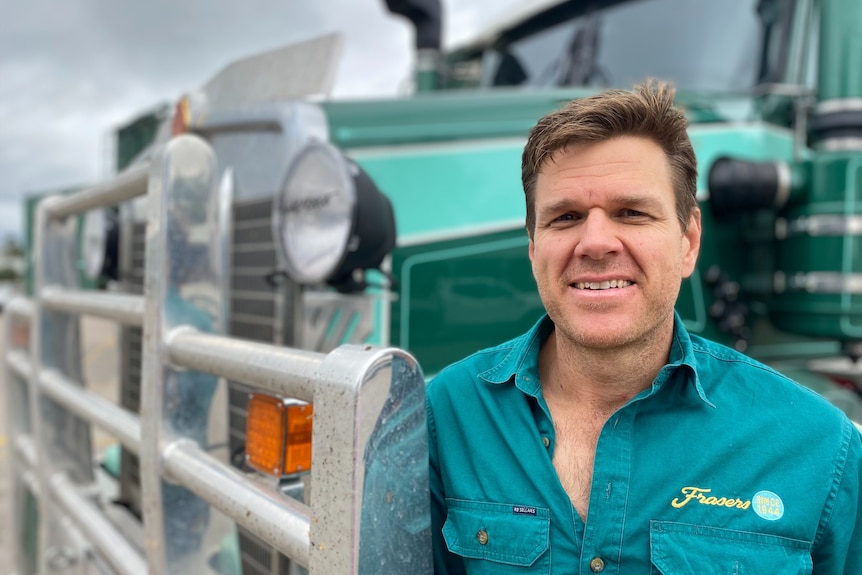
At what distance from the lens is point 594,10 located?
364 cm

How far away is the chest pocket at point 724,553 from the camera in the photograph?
1099mm

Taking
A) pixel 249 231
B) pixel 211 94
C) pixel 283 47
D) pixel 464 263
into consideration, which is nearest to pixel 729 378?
pixel 464 263

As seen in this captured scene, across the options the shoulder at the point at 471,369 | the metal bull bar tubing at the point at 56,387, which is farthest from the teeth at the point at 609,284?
the metal bull bar tubing at the point at 56,387

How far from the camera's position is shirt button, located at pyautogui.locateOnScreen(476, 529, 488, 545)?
3.99 feet

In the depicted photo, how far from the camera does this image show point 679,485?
115 cm

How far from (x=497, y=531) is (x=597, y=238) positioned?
0.49 m

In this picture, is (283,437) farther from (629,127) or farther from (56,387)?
(56,387)

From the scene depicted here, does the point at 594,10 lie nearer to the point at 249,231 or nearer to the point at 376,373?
the point at 249,231

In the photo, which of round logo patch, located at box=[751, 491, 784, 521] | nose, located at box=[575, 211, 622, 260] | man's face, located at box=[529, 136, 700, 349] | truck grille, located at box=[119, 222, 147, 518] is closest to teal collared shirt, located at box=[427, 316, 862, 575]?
round logo patch, located at box=[751, 491, 784, 521]

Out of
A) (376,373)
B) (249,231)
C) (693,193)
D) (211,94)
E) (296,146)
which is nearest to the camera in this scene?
(376,373)

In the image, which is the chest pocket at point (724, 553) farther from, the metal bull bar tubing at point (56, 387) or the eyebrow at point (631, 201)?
the metal bull bar tubing at point (56, 387)

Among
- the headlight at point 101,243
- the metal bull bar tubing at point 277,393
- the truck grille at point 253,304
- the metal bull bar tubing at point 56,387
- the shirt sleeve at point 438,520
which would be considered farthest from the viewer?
the headlight at point 101,243

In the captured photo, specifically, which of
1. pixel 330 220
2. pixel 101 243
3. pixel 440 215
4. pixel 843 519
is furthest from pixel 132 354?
pixel 843 519

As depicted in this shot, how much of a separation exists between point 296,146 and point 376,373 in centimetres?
118
